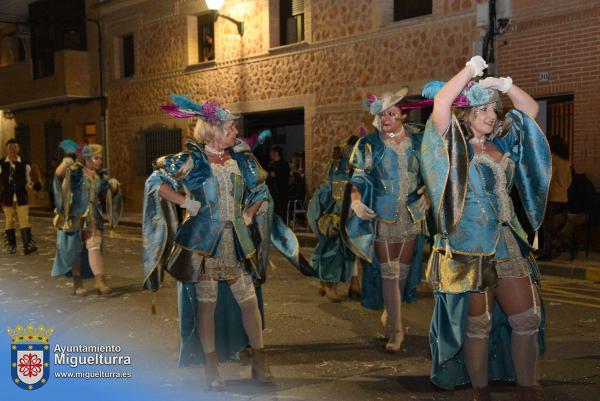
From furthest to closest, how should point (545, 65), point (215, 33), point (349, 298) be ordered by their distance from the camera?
point (215, 33), point (545, 65), point (349, 298)

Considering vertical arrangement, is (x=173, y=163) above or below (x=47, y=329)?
above

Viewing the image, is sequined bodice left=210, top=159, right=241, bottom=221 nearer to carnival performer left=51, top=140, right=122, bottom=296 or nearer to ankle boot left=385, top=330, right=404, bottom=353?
ankle boot left=385, top=330, right=404, bottom=353

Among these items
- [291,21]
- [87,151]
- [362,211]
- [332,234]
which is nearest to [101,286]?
[87,151]

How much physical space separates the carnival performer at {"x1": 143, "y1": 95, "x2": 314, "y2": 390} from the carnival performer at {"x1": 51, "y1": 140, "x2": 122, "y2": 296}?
12.3ft

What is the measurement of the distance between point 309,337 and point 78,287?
143 inches

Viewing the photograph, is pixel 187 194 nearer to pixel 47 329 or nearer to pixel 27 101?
pixel 47 329

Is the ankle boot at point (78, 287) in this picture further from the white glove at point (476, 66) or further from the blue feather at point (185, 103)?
the white glove at point (476, 66)

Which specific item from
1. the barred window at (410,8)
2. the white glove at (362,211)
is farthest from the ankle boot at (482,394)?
the barred window at (410,8)

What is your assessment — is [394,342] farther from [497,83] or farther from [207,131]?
[497,83]

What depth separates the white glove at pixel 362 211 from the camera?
5.78 meters

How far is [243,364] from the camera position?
5742 mm

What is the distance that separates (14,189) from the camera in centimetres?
1298

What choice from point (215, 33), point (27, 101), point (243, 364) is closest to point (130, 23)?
point (215, 33)

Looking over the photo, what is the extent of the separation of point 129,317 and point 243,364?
221 cm
